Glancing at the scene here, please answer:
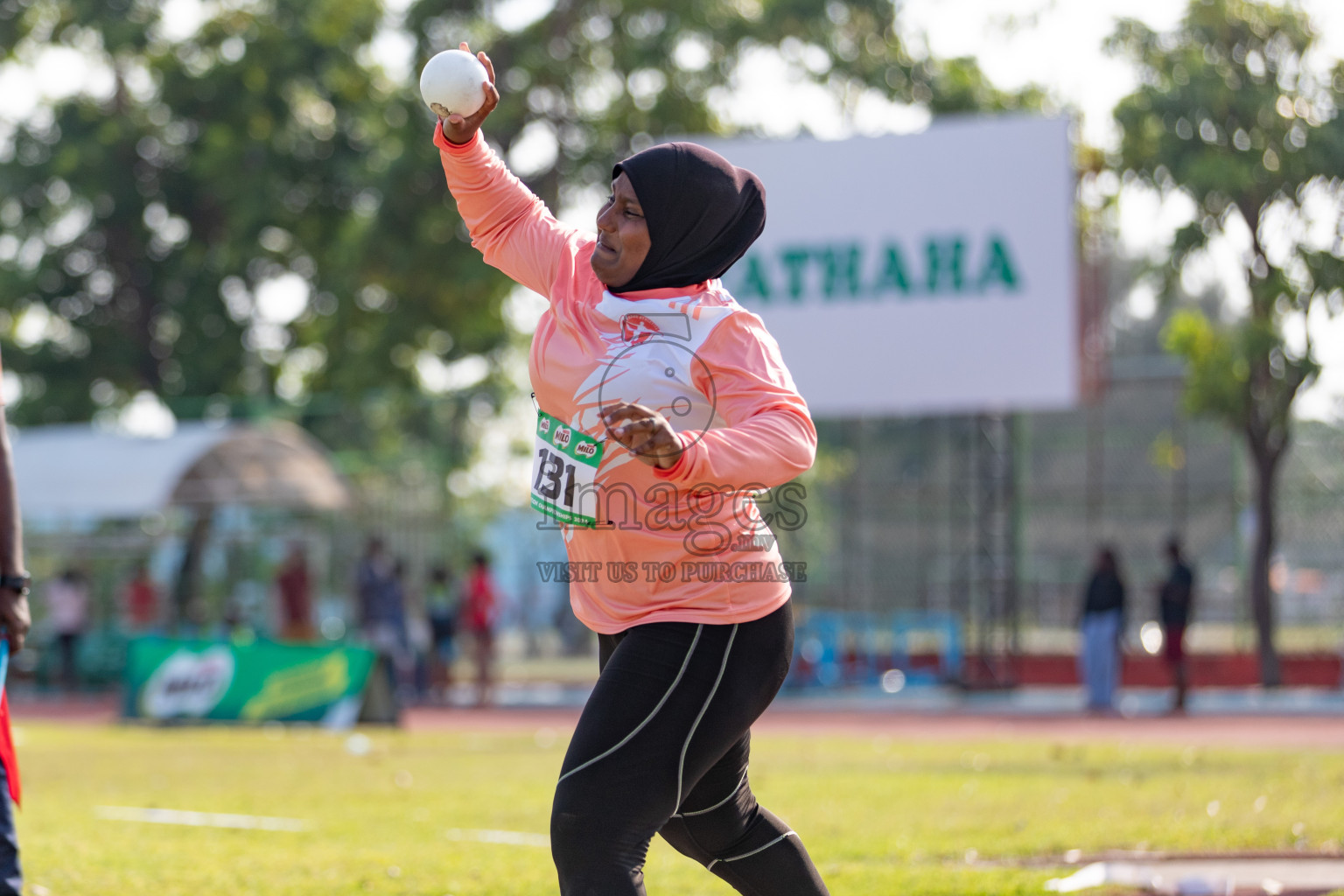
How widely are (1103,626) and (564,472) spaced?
47.2ft

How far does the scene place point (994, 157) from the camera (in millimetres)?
18344

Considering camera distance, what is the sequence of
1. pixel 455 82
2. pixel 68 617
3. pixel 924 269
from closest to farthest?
pixel 455 82
pixel 924 269
pixel 68 617

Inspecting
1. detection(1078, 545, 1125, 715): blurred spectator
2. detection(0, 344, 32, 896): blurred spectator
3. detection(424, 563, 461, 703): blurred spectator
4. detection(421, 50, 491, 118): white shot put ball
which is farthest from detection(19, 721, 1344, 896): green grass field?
detection(424, 563, 461, 703): blurred spectator

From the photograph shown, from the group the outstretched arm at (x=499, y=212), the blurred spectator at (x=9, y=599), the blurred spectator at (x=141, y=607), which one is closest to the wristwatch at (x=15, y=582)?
the blurred spectator at (x=9, y=599)

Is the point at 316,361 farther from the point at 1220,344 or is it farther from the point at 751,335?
the point at 751,335

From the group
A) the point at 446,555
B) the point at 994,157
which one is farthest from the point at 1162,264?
the point at 446,555

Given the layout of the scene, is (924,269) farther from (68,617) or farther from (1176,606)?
(68,617)

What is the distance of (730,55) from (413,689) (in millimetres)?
9816

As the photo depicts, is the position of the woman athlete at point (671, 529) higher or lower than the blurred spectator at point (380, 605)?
higher

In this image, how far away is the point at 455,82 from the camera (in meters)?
3.52

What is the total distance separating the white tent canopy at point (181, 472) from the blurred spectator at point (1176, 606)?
459 inches

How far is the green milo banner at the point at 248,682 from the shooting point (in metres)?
14.8

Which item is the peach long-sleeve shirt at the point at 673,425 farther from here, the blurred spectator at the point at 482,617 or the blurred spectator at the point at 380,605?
the blurred spectator at the point at 380,605

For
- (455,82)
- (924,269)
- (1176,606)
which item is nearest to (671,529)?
(455,82)
